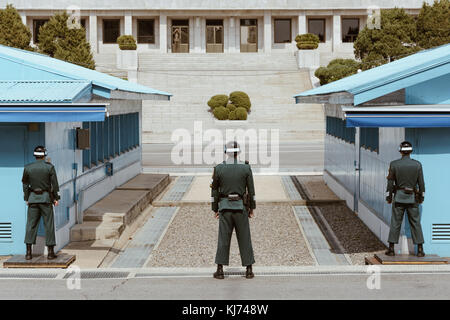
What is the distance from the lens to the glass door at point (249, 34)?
2490 inches

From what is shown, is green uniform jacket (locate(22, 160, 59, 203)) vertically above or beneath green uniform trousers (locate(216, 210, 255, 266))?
above

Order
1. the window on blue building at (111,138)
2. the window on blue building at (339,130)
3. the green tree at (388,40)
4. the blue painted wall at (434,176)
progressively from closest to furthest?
1. the blue painted wall at (434,176)
2. the window on blue building at (111,138)
3. the window on blue building at (339,130)
4. the green tree at (388,40)

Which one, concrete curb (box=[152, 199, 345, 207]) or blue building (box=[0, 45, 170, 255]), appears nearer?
blue building (box=[0, 45, 170, 255])

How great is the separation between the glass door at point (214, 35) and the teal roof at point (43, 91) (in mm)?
52669

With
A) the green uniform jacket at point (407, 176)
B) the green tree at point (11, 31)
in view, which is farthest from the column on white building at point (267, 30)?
the green uniform jacket at point (407, 176)

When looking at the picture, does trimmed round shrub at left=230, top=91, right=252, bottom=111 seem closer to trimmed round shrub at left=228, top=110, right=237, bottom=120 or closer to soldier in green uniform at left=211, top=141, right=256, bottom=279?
trimmed round shrub at left=228, top=110, right=237, bottom=120

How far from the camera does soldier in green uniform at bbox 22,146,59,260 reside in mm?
10078

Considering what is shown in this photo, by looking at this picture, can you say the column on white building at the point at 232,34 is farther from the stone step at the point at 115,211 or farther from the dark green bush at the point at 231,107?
the stone step at the point at 115,211

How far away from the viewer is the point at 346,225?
14289 mm

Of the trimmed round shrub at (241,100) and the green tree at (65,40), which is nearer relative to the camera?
the green tree at (65,40)

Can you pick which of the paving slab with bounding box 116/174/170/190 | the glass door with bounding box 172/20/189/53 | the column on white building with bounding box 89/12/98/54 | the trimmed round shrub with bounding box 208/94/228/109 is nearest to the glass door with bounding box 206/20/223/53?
the glass door with bounding box 172/20/189/53

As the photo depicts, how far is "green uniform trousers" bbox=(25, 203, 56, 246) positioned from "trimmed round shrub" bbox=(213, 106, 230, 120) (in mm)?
31701

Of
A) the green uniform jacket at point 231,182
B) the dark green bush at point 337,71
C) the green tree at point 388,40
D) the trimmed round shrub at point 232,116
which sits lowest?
the green uniform jacket at point 231,182

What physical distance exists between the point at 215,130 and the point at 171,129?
3043 mm
